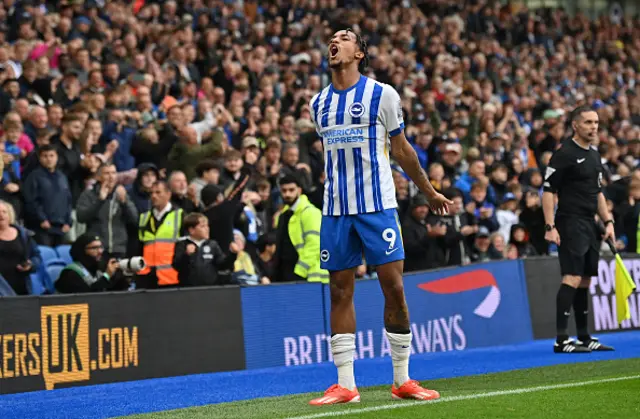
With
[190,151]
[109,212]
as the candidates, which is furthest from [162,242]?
[190,151]

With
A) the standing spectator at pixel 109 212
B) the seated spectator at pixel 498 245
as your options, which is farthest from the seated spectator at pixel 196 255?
the seated spectator at pixel 498 245

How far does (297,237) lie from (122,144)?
322 cm

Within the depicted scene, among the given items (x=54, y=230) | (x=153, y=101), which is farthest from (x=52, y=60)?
(x=54, y=230)

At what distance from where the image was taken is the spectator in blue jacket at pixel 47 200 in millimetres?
13227

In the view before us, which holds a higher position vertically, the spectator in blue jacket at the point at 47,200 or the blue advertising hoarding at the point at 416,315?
the spectator in blue jacket at the point at 47,200

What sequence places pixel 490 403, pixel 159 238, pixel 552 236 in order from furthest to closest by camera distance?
pixel 159 238 < pixel 552 236 < pixel 490 403

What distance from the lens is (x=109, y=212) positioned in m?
13.4

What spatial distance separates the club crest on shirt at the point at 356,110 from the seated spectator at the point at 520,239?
32.3 feet

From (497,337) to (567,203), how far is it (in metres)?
3.35

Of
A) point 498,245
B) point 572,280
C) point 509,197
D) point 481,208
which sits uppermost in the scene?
point 509,197

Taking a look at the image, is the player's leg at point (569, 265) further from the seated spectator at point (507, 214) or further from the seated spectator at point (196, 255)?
the seated spectator at point (507, 214)

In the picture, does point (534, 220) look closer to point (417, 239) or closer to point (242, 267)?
point (417, 239)

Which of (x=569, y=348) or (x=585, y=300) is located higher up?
(x=585, y=300)

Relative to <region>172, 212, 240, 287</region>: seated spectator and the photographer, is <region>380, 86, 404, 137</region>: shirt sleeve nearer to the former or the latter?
the photographer
